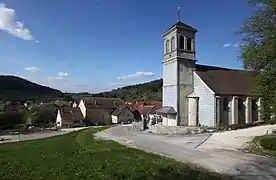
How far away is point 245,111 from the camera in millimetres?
38500

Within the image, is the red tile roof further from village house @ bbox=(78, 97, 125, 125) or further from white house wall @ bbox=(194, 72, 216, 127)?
village house @ bbox=(78, 97, 125, 125)

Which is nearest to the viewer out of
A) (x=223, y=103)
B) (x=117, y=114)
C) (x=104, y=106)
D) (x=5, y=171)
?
(x=5, y=171)

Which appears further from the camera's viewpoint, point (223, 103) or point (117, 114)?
point (117, 114)

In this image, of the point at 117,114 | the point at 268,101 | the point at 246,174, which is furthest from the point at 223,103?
the point at 117,114

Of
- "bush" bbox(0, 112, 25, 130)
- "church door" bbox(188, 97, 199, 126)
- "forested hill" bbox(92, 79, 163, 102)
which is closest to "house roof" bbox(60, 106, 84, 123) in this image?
"bush" bbox(0, 112, 25, 130)

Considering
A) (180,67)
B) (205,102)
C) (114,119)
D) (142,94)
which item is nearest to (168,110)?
(205,102)

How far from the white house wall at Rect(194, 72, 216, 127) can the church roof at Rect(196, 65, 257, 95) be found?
2.24ft

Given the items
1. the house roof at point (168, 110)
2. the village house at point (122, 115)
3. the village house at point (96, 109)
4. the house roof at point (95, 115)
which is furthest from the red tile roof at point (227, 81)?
the house roof at point (95, 115)

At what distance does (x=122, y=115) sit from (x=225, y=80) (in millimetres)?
40278

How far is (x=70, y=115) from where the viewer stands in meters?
74.1

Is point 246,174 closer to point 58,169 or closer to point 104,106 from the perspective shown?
point 58,169

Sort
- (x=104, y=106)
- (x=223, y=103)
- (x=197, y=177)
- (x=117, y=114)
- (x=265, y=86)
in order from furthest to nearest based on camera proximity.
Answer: (x=104, y=106) < (x=117, y=114) < (x=223, y=103) < (x=265, y=86) < (x=197, y=177)

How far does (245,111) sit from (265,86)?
21059mm

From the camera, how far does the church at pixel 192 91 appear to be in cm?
3672
